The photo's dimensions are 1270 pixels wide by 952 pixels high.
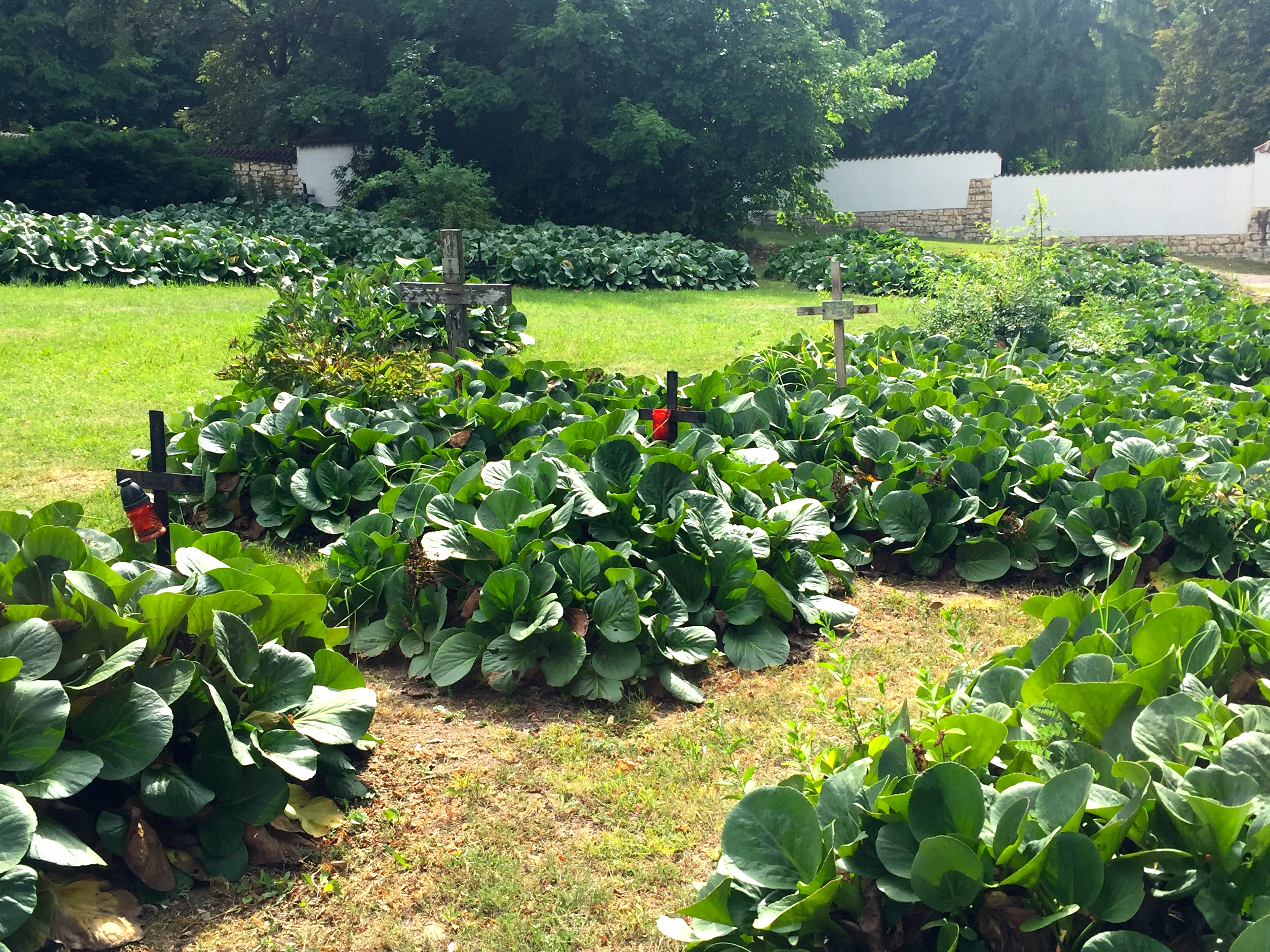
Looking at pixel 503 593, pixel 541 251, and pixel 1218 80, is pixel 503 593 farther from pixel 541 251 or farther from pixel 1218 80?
pixel 1218 80

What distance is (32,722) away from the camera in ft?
8.49

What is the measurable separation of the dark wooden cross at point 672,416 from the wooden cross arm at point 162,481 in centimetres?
235

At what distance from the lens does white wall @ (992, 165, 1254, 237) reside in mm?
27141

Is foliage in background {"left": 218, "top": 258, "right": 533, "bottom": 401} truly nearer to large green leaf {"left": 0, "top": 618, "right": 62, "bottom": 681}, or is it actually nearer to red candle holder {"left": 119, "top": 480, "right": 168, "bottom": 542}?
red candle holder {"left": 119, "top": 480, "right": 168, "bottom": 542}

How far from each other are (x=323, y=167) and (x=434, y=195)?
753 cm

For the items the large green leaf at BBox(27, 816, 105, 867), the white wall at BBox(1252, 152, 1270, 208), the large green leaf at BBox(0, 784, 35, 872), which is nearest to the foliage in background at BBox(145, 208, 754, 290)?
the large green leaf at BBox(27, 816, 105, 867)

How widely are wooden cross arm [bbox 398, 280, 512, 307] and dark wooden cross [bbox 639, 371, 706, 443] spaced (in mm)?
2763

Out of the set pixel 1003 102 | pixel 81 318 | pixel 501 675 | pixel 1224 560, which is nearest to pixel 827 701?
pixel 501 675

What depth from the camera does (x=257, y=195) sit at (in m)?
25.8

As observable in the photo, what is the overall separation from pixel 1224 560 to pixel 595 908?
12.8 ft

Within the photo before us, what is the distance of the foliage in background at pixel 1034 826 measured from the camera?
2.10 metres

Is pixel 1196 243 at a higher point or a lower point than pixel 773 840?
higher

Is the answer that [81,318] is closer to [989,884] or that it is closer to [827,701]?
[827,701]


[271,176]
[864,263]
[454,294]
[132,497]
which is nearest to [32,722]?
[132,497]
